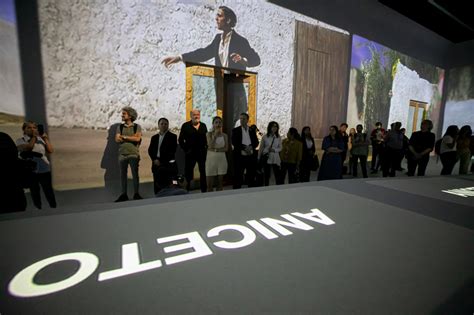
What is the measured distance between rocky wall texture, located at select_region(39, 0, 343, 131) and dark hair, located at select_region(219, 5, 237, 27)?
7 cm

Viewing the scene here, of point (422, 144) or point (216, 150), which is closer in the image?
point (216, 150)

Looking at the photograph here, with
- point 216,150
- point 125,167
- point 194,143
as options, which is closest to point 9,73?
point 125,167

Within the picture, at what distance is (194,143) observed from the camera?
3.49 meters

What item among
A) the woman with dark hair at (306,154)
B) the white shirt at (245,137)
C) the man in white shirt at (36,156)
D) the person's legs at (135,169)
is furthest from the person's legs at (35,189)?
the woman with dark hair at (306,154)

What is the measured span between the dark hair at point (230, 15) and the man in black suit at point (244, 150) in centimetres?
166

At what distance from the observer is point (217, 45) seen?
13.2 ft

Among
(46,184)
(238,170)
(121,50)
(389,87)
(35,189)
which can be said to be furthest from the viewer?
(389,87)

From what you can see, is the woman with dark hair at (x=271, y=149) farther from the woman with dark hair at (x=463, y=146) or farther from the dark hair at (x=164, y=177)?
the woman with dark hair at (x=463, y=146)

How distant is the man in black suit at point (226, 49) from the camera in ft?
12.8

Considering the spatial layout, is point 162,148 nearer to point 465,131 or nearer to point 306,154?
point 306,154

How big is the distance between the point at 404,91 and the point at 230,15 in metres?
6.24

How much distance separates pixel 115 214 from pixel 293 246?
0.67 m

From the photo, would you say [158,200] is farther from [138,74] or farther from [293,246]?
[138,74]

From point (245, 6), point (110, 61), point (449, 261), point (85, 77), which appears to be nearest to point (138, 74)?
point (110, 61)
